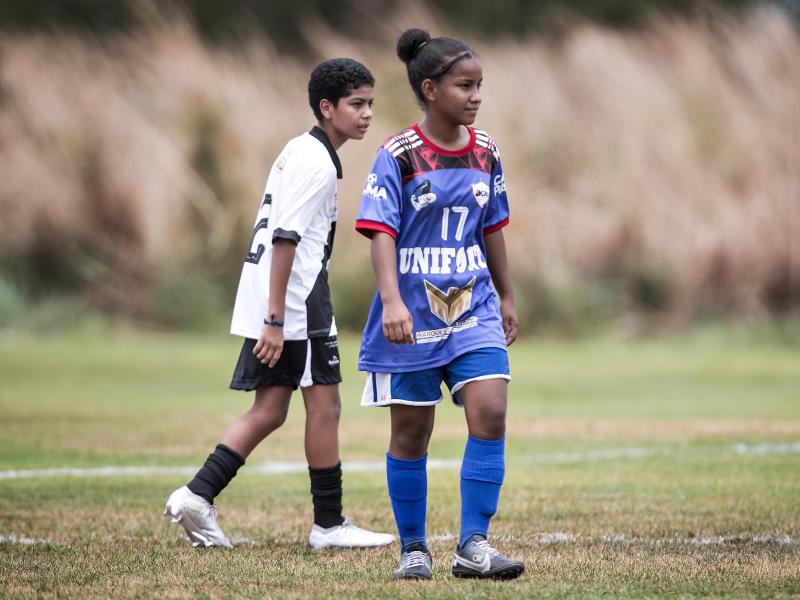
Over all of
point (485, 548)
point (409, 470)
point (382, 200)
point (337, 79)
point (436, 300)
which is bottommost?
point (485, 548)

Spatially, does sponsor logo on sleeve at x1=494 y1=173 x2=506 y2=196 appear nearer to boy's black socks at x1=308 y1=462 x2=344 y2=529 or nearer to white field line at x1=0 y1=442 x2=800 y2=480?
boy's black socks at x1=308 y1=462 x2=344 y2=529

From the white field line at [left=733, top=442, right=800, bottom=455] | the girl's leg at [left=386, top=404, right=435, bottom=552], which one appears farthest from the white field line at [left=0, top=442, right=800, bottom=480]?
the girl's leg at [left=386, top=404, right=435, bottom=552]

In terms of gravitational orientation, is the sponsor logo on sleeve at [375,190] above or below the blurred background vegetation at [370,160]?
below

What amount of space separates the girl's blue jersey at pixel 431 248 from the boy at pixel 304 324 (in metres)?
0.67

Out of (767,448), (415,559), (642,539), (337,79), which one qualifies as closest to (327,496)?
(415,559)

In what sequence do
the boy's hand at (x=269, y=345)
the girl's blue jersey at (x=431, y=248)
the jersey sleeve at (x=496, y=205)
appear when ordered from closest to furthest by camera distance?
the girl's blue jersey at (x=431, y=248) < the jersey sleeve at (x=496, y=205) < the boy's hand at (x=269, y=345)

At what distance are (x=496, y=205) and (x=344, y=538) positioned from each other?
1.47 m

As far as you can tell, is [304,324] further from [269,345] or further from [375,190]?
[375,190]

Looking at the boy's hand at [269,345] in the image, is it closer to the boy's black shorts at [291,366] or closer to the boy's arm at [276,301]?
the boy's arm at [276,301]

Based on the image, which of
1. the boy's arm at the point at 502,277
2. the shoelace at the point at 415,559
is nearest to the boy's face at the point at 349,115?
the boy's arm at the point at 502,277

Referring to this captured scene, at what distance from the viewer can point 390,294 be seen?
4.89m

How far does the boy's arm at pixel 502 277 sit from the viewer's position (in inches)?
215

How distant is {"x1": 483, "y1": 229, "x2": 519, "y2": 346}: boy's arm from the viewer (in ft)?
17.9

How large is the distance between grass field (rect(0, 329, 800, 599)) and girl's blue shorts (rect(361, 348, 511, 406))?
1.99ft
